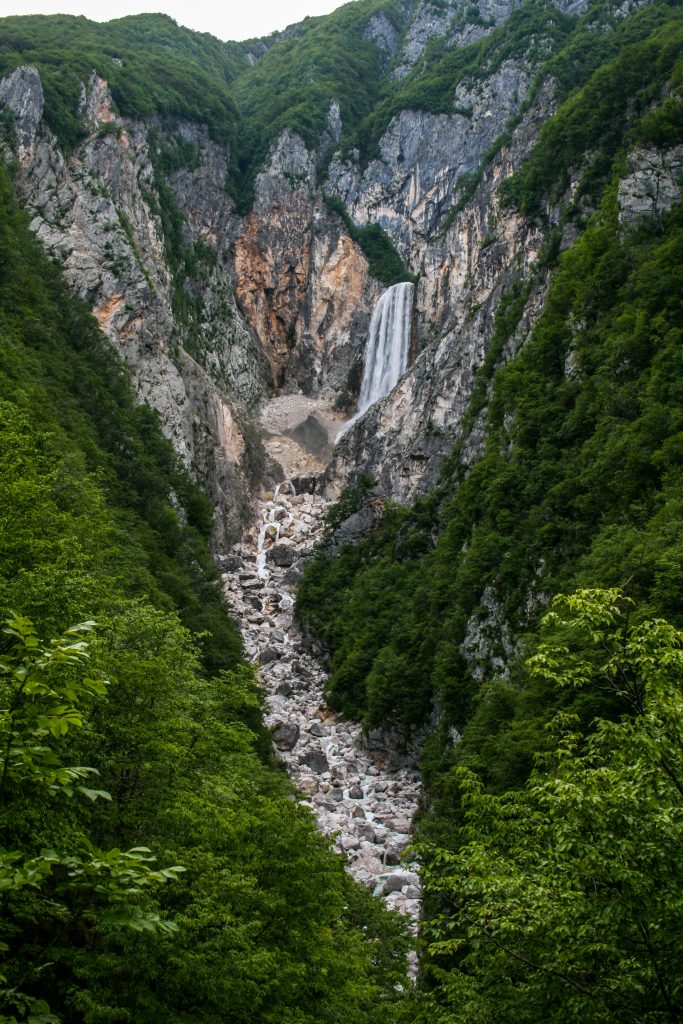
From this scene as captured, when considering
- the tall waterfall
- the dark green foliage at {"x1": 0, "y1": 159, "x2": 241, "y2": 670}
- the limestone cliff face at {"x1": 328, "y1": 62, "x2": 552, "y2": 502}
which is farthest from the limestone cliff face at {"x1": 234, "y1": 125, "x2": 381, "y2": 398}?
the dark green foliage at {"x1": 0, "y1": 159, "x2": 241, "y2": 670}

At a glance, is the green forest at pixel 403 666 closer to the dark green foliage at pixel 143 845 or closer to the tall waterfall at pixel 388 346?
the dark green foliage at pixel 143 845

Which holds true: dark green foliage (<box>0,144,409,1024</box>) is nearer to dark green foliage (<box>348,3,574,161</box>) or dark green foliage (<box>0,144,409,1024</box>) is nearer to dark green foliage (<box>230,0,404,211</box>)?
dark green foliage (<box>230,0,404,211</box>)

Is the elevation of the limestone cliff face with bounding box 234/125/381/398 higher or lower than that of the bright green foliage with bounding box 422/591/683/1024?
higher

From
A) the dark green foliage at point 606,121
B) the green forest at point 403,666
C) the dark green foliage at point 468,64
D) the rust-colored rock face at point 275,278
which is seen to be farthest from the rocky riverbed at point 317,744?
the dark green foliage at point 468,64

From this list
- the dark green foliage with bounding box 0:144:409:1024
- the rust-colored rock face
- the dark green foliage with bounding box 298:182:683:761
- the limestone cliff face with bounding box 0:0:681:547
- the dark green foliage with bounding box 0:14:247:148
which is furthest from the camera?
the rust-colored rock face

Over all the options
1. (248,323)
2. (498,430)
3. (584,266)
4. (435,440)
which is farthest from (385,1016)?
(248,323)

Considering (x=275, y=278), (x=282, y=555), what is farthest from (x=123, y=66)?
(x=282, y=555)

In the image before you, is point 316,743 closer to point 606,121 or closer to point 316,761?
point 316,761
